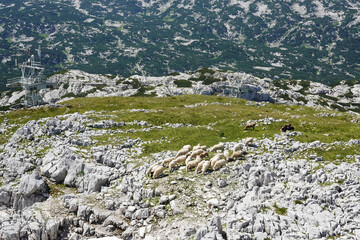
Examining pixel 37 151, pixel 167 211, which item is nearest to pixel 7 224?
pixel 167 211

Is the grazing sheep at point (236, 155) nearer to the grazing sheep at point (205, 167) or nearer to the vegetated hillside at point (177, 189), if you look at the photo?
the vegetated hillside at point (177, 189)

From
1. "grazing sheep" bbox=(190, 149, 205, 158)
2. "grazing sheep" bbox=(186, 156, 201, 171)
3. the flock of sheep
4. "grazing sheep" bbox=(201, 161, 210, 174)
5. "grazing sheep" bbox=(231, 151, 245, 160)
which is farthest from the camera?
"grazing sheep" bbox=(190, 149, 205, 158)

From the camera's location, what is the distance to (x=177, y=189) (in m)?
20.0

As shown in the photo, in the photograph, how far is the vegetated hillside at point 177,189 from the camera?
14875mm

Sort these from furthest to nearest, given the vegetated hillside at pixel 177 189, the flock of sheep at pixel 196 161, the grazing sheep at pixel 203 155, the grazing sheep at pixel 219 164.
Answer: the grazing sheep at pixel 203 155
the flock of sheep at pixel 196 161
the grazing sheep at pixel 219 164
the vegetated hillside at pixel 177 189

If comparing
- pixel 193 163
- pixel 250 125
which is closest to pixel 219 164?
pixel 193 163

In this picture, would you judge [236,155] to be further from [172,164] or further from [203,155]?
[172,164]

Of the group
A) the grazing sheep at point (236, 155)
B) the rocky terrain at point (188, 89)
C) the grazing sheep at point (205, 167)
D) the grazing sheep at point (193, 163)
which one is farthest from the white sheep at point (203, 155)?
the rocky terrain at point (188, 89)

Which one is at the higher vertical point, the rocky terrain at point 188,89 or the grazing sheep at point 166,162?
the grazing sheep at point 166,162

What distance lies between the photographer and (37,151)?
108ft

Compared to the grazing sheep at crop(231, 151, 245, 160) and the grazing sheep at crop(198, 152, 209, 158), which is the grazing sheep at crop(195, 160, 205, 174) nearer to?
the grazing sheep at crop(198, 152, 209, 158)

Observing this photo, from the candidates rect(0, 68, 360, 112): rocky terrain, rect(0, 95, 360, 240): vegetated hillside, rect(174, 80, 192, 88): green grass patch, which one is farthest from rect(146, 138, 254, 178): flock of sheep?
rect(174, 80, 192, 88): green grass patch

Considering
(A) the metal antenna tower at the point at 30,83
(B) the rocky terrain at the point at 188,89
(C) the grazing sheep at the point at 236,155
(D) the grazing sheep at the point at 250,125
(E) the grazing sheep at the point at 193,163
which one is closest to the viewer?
(E) the grazing sheep at the point at 193,163

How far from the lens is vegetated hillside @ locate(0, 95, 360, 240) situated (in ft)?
48.8
